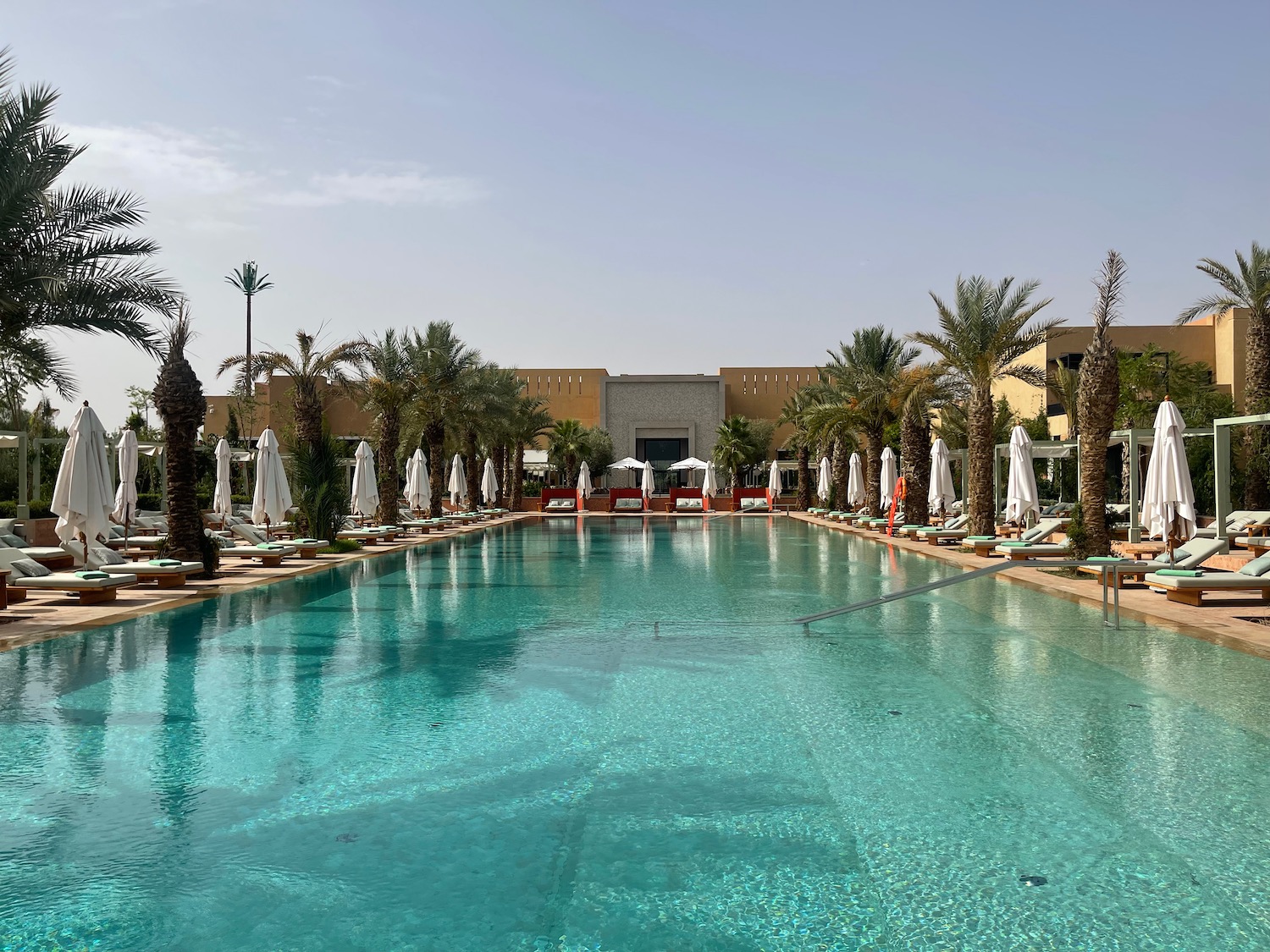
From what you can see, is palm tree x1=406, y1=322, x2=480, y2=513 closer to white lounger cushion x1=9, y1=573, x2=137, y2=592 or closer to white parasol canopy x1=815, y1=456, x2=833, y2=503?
white parasol canopy x1=815, y1=456, x2=833, y2=503

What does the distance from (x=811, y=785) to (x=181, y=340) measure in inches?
481

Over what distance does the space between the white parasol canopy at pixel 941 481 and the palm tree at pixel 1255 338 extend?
609cm

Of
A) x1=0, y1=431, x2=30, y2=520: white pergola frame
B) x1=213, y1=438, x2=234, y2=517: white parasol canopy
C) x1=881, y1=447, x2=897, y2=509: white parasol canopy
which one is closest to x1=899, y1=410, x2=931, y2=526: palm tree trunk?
x1=881, y1=447, x2=897, y2=509: white parasol canopy

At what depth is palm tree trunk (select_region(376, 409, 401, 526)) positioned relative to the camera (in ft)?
82.0

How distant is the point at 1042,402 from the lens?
38438 millimetres

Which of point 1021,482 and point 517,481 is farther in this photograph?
point 517,481

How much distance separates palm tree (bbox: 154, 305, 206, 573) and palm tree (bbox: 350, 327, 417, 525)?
9.61 m

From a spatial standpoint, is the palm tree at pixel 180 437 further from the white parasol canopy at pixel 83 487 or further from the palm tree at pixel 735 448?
the palm tree at pixel 735 448

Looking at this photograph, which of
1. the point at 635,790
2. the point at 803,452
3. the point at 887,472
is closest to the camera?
the point at 635,790

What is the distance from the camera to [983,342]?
19469mm

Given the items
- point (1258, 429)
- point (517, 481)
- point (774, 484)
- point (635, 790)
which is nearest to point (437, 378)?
point (517, 481)

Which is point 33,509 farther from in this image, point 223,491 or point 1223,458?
point 1223,458

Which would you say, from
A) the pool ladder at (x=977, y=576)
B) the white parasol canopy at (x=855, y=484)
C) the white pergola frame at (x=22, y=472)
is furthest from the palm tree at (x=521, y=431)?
the pool ladder at (x=977, y=576)

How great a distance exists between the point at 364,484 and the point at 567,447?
27539 mm
